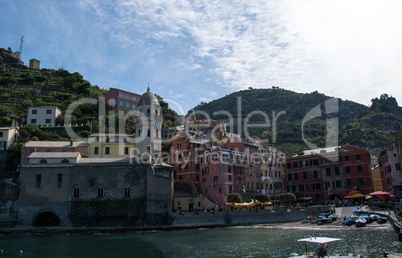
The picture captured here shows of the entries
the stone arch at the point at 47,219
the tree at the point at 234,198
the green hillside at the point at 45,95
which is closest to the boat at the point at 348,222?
the tree at the point at 234,198

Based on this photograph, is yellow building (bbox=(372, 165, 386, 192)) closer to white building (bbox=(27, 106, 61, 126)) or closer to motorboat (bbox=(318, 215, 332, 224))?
motorboat (bbox=(318, 215, 332, 224))

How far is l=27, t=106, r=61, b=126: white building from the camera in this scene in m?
69.1

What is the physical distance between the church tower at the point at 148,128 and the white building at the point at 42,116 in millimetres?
24627

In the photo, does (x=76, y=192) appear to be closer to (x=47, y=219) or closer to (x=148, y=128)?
(x=47, y=219)

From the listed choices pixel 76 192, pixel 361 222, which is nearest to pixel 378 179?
pixel 361 222

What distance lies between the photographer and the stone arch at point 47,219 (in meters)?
47.5

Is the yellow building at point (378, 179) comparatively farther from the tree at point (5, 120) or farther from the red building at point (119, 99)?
the tree at point (5, 120)

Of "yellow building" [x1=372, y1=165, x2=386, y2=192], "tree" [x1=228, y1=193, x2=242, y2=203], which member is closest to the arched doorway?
"tree" [x1=228, y1=193, x2=242, y2=203]

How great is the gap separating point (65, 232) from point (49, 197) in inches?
225

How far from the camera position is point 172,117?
94062mm

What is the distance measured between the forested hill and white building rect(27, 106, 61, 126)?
61896 millimetres

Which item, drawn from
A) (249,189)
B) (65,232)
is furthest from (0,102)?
(249,189)

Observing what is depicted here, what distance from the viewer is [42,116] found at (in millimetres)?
69375

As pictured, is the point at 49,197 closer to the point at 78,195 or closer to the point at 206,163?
the point at 78,195
